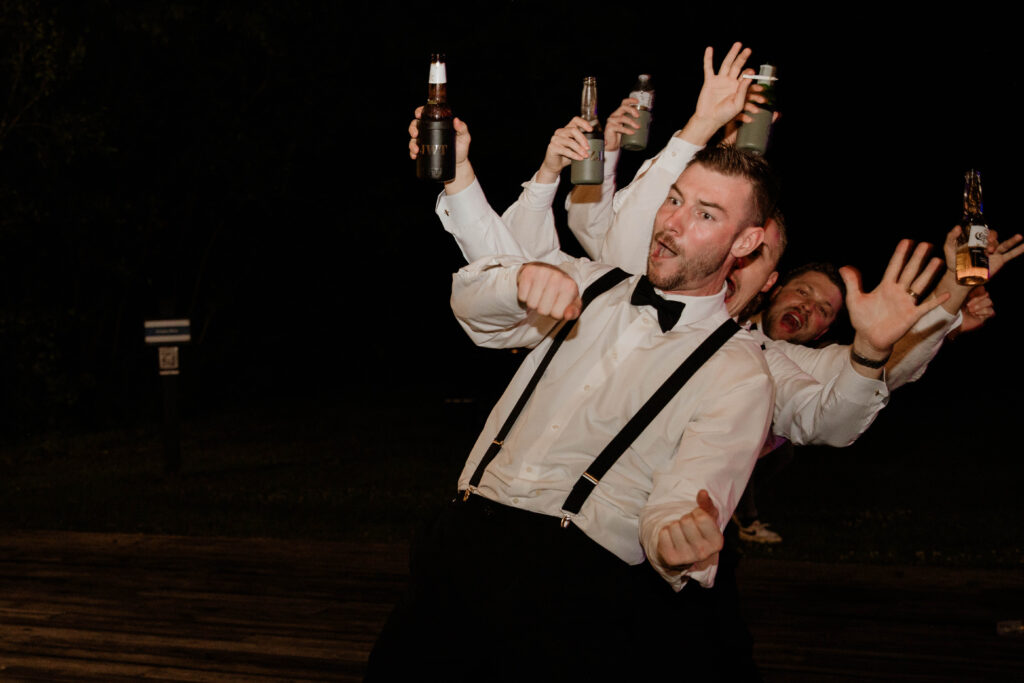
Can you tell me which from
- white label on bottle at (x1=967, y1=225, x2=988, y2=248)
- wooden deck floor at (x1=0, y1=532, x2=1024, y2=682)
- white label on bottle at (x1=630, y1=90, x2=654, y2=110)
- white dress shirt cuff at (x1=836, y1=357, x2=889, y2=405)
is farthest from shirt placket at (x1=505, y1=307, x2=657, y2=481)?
wooden deck floor at (x1=0, y1=532, x2=1024, y2=682)

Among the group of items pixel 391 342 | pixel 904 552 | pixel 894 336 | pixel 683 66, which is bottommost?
pixel 391 342

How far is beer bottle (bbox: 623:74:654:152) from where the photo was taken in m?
2.76

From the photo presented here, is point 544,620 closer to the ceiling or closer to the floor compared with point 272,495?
closer to the ceiling

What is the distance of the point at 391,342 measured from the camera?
22.7 metres

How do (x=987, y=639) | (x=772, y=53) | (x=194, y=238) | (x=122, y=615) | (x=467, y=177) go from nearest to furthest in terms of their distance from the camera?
(x=467, y=177)
(x=987, y=639)
(x=122, y=615)
(x=772, y=53)
(x=194, y=238)

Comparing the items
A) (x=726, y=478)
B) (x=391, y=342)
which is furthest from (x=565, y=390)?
(x=391, y=342)

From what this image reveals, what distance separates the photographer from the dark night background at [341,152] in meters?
12.7

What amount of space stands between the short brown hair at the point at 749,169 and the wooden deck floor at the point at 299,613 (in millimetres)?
2576

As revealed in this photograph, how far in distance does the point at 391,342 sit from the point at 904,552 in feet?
56.2

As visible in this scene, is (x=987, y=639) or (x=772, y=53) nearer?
(x=987, y=639)

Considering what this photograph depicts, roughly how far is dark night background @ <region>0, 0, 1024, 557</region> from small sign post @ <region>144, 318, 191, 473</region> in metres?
1.31

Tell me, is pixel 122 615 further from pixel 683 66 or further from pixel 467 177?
pixel 683 66

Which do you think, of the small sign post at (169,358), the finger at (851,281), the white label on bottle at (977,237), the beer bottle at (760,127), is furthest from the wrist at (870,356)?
the small sign post at (169,358)

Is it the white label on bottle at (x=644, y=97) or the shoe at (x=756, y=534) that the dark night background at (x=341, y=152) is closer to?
the shoe at (x=756, y=534)
